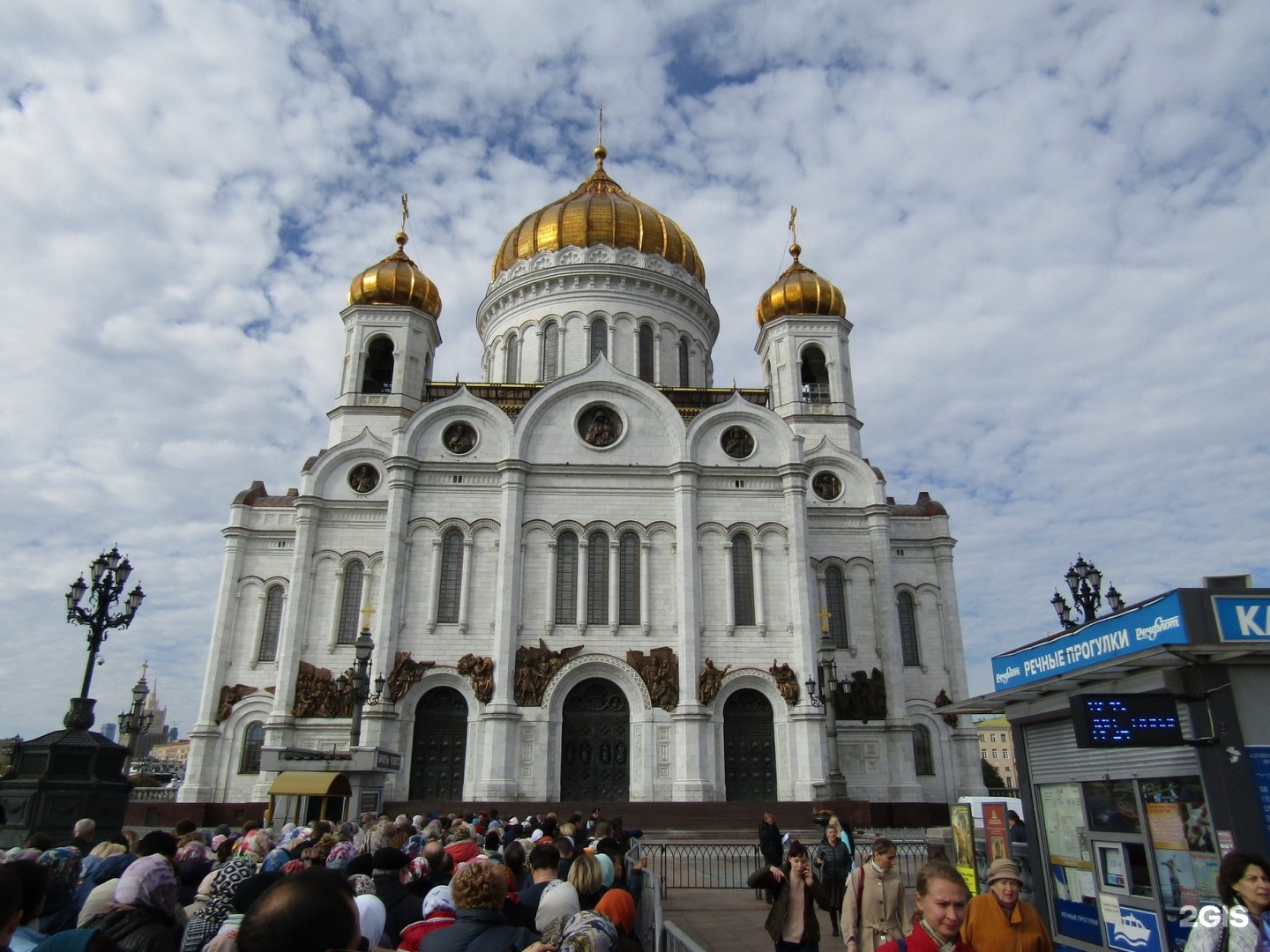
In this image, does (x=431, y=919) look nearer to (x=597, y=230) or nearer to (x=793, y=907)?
(x=793, y=907)

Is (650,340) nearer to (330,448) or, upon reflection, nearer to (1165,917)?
(330,448)

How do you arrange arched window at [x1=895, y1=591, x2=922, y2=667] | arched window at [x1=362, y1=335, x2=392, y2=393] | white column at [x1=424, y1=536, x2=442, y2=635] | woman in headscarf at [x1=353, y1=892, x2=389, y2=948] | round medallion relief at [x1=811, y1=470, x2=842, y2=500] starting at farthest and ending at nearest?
1. arched window at [x1=362, y1=335, x2=392, y2=393]
2. round medallion relief at [x1=811, y1=470, x2=842, y2=500]
3. arched window at [x1=895, y1=591, x2=922, y2=667]
4. white column at [x1=424, y1=536, x2=442, y2=635]
5. woman in headscarf at [x1=353, y1=892, x2=389, y2=948]

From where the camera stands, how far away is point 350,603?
2934cm

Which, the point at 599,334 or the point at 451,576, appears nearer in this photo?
the point at 451,576

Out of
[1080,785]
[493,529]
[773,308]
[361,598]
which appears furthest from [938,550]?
[1080,785]

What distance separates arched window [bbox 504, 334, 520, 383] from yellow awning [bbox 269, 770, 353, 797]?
2217 centimetres

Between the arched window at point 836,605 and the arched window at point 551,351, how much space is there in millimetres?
13325

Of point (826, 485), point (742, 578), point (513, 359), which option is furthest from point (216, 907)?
point (513, 359)

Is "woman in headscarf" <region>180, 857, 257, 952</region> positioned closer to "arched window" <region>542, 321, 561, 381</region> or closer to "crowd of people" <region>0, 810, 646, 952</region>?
"crowd of people" <region>0, 810, 646, 952</region>

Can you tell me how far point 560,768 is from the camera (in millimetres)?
26734

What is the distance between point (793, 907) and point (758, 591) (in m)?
21.5

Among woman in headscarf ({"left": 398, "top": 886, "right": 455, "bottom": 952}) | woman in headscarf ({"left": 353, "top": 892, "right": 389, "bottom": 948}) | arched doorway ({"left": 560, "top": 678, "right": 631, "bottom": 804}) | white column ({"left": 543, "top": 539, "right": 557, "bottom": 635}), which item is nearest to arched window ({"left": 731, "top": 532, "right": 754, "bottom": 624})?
arched doorway ({"left": 560, "top": 678, "right": 631, "bottom": 804})

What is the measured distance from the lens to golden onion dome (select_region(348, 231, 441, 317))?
34.1m

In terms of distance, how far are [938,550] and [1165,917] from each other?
26131 mm
